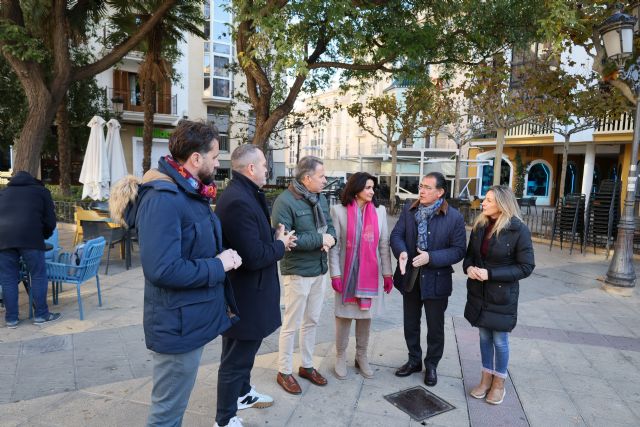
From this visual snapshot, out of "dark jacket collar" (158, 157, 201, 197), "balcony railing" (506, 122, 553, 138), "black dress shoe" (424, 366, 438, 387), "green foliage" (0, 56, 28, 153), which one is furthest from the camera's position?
"balcony railing" (506, 122, 553, 138)

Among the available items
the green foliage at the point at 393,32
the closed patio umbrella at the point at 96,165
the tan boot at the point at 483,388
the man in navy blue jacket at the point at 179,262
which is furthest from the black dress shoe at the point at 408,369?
the closed patio umbrella at the point at 96,165

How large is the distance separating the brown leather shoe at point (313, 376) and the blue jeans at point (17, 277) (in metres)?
3.01

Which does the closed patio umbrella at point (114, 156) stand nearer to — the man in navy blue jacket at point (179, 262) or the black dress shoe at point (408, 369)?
the black dress shoe at point (408, 369)

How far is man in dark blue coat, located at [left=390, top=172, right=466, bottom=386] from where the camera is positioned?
3541 mm

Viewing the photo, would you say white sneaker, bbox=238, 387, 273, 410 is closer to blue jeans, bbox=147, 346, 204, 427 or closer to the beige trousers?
the beige trousers

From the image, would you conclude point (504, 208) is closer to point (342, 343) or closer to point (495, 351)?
point (495, 351)

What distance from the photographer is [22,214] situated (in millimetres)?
4453

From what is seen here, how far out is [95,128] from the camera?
9.09 meters

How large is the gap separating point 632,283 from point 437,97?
13.9 metres

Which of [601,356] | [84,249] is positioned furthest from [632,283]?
[84,249]

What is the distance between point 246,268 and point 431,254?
1.59 m

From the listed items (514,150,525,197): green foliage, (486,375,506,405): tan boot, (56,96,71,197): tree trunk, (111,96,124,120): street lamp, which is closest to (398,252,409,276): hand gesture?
(486,375,506,405): tan boot

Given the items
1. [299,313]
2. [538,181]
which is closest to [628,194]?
[299,313]

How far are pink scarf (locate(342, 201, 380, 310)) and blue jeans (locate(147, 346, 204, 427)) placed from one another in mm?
1663
